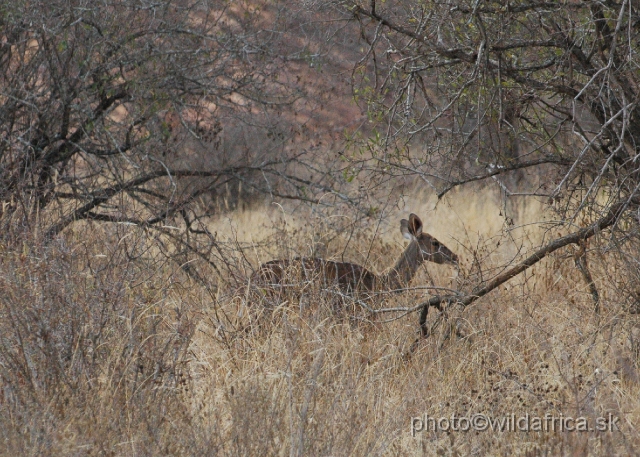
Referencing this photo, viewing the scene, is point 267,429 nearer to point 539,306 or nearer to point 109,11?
point 539,306

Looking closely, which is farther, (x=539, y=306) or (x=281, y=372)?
(x=539, y=306)

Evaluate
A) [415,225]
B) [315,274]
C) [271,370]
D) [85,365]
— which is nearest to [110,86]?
[415,225]

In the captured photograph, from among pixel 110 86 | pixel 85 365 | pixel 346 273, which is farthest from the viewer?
pixel 110 86

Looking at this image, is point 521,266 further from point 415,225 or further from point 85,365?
point 85,365

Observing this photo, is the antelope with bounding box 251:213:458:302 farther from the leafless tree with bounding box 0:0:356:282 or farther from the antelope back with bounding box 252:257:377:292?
the leafless tree with bounding box 0:0:356:282

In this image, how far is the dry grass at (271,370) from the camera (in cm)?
371

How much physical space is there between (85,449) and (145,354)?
0.84 m

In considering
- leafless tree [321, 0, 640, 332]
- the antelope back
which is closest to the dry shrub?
the antelope back

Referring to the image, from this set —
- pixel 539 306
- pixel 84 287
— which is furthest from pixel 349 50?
pixel 84 287

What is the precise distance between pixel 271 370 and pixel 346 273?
1763mm

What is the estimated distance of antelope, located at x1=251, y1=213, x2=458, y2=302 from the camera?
5809 millimetres

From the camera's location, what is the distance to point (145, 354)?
168 inches

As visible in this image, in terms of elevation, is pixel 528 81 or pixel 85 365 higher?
pixel 528 81

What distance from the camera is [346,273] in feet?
20.8
